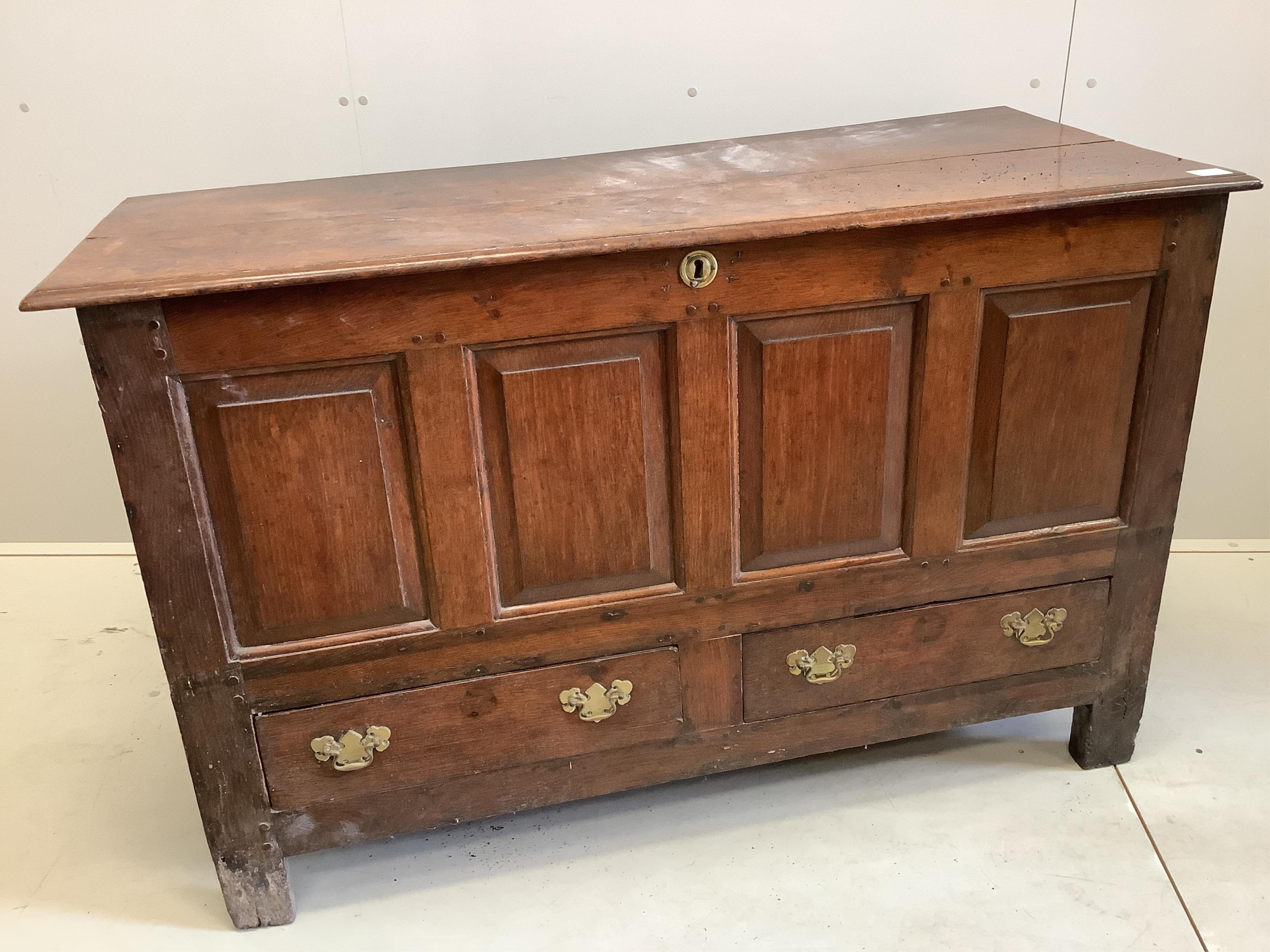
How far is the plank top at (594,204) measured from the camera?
143cm

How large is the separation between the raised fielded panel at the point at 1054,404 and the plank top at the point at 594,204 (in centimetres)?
17

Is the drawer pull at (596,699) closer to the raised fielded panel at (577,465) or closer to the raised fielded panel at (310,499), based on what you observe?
the raised fielded panel at (577,465)

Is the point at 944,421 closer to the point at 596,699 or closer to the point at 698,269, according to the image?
the point at 698,269

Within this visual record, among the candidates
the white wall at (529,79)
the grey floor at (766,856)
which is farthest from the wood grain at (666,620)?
the white wall at (529,79)

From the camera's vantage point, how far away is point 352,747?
1.68 meters

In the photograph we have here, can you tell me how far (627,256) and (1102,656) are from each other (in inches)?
43.4

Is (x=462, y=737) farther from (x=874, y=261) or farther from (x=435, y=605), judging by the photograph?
(x=874, y=261)

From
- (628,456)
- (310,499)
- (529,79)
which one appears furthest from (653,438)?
(529,79)

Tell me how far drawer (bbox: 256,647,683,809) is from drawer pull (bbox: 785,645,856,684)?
Result: 0.20 metres

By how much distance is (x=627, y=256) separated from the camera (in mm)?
1506

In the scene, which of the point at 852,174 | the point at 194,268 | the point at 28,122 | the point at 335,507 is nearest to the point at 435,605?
the point at 335,507

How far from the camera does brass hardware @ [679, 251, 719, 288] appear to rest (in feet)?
4.97

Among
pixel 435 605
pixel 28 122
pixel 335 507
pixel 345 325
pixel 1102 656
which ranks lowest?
pixel 1102 656

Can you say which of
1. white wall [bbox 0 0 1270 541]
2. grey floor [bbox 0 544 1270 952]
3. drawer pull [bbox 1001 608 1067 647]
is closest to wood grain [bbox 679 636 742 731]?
grey floor [bbox 0 544 1270 952]
